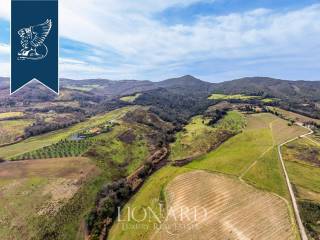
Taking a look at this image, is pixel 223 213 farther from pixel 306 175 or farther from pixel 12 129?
pixel 12 129

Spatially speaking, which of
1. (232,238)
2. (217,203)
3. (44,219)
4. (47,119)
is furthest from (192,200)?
(47,119)

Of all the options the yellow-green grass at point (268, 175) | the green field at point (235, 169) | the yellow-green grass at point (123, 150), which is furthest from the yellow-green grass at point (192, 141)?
the yellow-green grass at point (268, 175)

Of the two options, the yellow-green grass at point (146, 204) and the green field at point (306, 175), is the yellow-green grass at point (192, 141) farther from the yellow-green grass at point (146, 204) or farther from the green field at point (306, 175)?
the green field at point (306, 175)

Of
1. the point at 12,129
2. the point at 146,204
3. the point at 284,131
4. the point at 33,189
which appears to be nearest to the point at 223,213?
the point at 146,204

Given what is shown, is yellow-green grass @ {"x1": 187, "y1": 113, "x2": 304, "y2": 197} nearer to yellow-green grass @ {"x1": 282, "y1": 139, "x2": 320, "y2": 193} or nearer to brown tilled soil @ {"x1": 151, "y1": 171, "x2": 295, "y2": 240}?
yellow-green grass @ {"x1": 282, "y1": 139, "x2": 320, "y2": 193}

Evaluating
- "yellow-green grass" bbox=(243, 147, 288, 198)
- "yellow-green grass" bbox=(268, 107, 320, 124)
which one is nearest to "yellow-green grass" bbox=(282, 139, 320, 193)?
"yellow-green grass" bbox=(243, 147, 288, 198)

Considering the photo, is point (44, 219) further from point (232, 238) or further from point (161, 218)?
point (232, 238)
